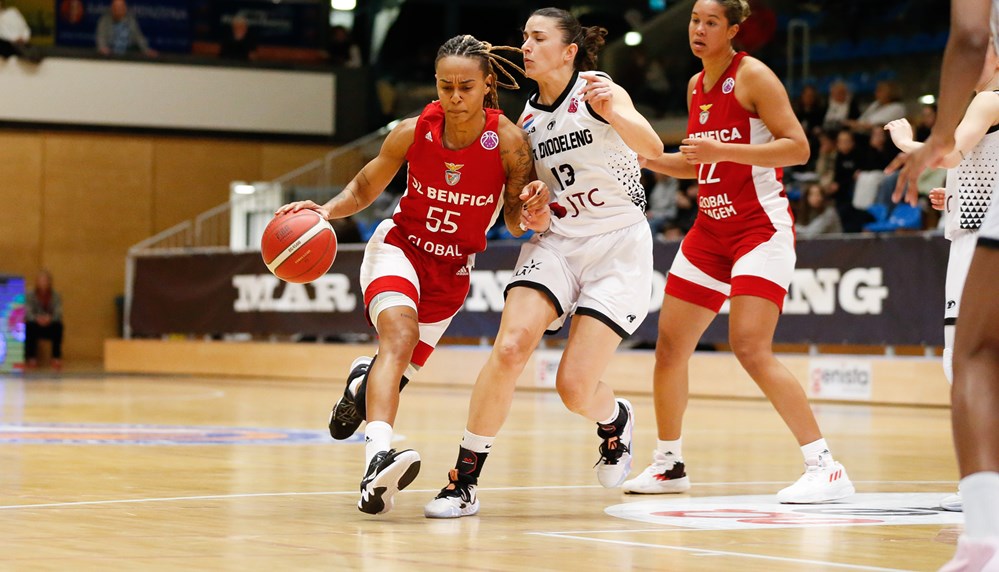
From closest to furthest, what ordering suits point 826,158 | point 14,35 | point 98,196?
1. point 826,158
2. point 14,35
3. point 98,196

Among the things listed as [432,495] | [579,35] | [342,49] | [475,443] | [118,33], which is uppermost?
[342,49]

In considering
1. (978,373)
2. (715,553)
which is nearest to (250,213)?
(715,553)

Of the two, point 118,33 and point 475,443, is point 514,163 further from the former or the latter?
point 118,33

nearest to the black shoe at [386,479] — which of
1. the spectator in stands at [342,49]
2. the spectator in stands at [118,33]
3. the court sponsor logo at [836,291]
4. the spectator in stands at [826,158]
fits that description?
the court sponsor logo at [836,291]

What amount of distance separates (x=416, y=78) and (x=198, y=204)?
163 inches

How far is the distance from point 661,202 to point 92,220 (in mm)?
10590

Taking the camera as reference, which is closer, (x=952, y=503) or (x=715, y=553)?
(x=715, y=553)

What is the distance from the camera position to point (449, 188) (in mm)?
5691

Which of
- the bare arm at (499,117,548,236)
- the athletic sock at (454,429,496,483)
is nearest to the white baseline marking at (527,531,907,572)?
the athletic sock at (454,429,496,483)

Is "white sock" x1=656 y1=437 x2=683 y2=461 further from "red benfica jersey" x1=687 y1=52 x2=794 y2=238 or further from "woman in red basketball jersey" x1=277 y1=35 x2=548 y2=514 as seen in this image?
"woman in red basketball jersey" x1=277 y1=35 x2=548 y2=514

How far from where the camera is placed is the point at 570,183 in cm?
586

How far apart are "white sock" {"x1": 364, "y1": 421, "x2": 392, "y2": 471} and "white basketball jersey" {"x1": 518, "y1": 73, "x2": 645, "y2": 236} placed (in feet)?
3.75

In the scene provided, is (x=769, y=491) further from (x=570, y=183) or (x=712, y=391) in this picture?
(x=712, y=391)

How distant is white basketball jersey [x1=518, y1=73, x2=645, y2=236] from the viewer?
581 cm
